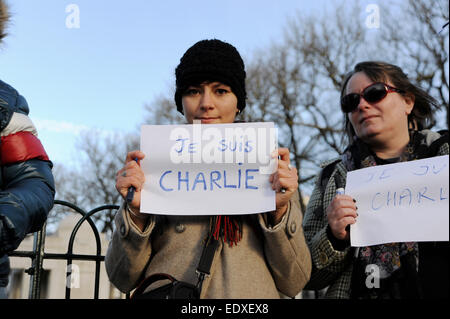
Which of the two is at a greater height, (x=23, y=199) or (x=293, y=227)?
(x=23, y=199)

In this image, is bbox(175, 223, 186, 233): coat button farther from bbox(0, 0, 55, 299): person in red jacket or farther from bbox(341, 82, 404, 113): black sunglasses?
bbox(341, 82, 404, 113): black sunglasses

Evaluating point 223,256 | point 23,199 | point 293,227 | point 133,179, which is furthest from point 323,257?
point 23,199

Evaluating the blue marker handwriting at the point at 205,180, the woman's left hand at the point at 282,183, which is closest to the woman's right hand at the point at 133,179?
the blue marker handwriting at the point at 205,180

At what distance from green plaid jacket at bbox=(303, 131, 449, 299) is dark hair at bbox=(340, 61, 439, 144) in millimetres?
271

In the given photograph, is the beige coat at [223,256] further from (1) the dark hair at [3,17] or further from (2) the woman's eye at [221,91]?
(1) the dark hair at [3,17]

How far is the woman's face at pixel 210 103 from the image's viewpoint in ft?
7.68

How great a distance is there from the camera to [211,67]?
2359mm

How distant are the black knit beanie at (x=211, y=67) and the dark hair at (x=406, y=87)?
2.47 feet

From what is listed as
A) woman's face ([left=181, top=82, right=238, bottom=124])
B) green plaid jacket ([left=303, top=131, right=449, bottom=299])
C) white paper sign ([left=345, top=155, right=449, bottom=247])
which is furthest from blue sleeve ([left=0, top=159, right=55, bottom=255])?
white paper sign ([left=345, top=155, right=449, bottom=247])

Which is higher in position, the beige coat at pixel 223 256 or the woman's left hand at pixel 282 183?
the woman's left hand at pixel 282 183

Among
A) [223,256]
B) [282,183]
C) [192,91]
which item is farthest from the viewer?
[192,91]

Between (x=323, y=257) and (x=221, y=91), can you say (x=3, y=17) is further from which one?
(x=323, y=257)

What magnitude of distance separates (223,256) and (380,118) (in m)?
1.20
